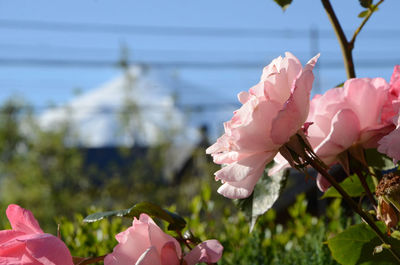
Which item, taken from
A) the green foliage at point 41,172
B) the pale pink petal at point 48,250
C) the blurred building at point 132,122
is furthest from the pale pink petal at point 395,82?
the blurred building at point 132,122

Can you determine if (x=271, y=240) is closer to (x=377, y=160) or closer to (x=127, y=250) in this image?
(x=377, y=160)

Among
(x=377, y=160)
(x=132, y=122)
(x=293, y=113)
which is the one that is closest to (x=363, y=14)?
(x=377, y=160)

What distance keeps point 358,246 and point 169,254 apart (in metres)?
0.26

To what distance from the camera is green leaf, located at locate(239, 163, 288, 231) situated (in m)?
0.90

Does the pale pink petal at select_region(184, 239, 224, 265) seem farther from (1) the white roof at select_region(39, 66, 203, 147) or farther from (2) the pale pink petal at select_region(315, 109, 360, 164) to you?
(1) the white roof at select_region(39, 66, 203, 147)

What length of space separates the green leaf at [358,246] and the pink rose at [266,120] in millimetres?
174

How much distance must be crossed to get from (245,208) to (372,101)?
276 millimetres

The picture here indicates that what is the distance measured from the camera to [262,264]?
1298 mm

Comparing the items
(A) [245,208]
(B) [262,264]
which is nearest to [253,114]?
(A) [245,208]

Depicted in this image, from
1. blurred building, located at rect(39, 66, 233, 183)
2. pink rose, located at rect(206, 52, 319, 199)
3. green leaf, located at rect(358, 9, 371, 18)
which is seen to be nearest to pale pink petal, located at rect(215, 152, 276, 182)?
pink rose, located at rect(206, 52, 319, 199)

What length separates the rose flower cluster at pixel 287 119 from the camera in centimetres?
63

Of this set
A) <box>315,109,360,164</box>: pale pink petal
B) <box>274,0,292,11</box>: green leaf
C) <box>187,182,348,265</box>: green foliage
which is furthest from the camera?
<box>187,182,348,265</box>: green foliage

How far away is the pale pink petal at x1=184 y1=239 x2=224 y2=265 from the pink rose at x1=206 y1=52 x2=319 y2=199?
0.19 feet

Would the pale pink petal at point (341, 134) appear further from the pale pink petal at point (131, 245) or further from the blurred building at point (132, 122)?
the blurred building at point (132, 122)
